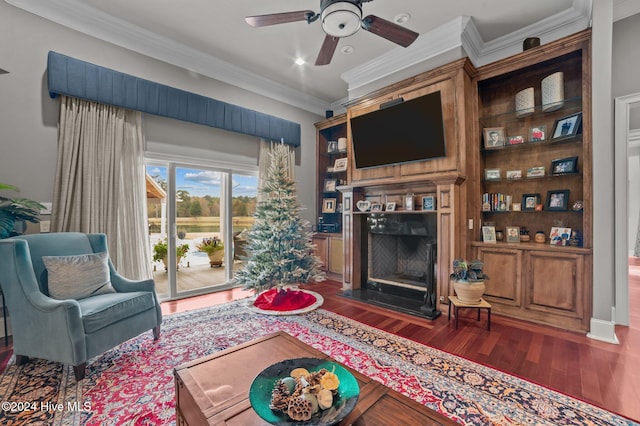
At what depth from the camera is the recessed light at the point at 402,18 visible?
9.91 ft

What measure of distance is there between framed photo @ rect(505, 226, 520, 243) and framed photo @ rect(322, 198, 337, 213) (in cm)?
282

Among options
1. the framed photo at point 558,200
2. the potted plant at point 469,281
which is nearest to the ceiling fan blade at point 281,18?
the potted plant at point 469,281

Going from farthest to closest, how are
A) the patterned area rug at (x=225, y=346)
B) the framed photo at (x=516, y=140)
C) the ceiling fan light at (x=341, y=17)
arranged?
the framed photo at (x=516, y=140)
the ceiling fan light at (x=341, y=17)
the patterned area rug at (x=225, y=346)

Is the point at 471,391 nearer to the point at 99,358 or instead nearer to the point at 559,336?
the point at 559,336

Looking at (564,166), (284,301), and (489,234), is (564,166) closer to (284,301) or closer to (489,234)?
(489,234)

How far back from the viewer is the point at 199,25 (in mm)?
3227

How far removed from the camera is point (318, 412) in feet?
3.37

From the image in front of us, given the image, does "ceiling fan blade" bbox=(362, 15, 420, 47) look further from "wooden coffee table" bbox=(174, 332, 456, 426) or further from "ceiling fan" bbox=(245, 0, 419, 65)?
"wooden coffee table" bbox=(174, 332, 456, 426)

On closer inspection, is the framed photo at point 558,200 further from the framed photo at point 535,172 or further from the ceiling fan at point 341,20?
the ceiling fan at point 341,20

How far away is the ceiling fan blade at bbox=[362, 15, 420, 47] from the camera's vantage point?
2158 mm

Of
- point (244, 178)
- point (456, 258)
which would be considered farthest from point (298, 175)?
point (456, 258)

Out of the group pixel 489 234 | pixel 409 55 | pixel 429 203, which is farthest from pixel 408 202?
pixel 409 55

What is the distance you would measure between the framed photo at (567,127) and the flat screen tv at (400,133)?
1187 millimetres

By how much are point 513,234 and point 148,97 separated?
474cm
